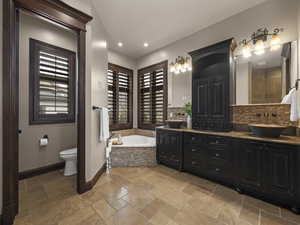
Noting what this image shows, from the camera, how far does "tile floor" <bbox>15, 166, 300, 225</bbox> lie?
57.0 inches

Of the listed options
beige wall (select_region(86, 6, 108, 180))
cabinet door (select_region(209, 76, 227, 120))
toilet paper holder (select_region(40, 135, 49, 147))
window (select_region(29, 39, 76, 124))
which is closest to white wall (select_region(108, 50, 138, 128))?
window (select_region(29, 39, 76, 124))

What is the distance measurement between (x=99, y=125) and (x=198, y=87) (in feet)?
6.95

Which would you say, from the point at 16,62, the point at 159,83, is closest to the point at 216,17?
the point at 159,83

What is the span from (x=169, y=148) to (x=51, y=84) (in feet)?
9.26

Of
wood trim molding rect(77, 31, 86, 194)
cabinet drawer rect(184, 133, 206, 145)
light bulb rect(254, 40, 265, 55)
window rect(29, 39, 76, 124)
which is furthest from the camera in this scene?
window rect(29, 39, 76, 124)

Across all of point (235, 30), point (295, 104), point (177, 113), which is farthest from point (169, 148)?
point (235, 30)

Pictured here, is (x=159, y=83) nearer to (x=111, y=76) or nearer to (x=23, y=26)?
(x=111, y=76)

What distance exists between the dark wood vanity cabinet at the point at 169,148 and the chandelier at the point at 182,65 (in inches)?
59.2

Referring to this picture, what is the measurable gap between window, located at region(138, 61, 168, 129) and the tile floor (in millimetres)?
1901

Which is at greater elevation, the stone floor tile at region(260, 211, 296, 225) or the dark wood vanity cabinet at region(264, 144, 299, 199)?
the dark wood vanity cabinet at region(264, 144, 299, 199)

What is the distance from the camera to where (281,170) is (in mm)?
1624

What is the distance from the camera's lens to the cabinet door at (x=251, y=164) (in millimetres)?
1772

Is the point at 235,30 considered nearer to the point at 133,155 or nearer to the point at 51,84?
the point at 133,155

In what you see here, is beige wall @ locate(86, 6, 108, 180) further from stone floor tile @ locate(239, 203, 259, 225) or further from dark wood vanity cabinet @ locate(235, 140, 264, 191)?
dark wood vanity cabinet @ locate(235, 140, 264, 191)
